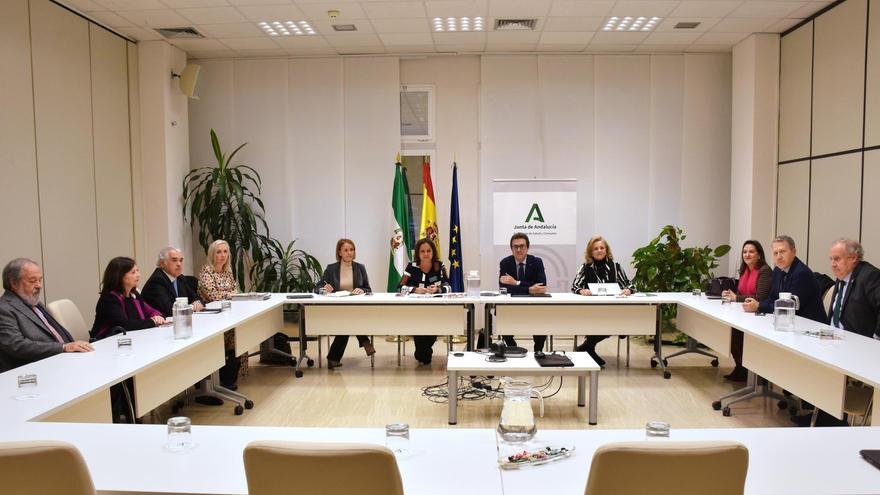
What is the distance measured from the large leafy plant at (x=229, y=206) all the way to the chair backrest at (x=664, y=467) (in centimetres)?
615

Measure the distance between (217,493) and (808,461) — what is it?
1793 mm

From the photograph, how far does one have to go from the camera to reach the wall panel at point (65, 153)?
17.9 ft

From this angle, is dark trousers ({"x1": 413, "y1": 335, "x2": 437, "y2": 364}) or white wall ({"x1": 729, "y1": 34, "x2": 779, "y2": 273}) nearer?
dark trousers ({"x1": 413, "y1": 335, "x2": 437, "y2": 364})

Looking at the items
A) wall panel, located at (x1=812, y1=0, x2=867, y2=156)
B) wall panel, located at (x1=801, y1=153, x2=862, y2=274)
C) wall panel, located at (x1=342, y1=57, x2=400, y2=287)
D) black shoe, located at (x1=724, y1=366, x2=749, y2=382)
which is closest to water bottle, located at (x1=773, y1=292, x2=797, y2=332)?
black shoe, located at (x1=724, y1=366, x2=749, y2=382)

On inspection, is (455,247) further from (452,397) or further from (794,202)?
(794,202)

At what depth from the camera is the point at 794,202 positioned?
650 centimetres

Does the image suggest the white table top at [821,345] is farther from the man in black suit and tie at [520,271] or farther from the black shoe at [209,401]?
the black shoe at [209,401]

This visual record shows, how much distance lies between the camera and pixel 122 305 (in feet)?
13.7

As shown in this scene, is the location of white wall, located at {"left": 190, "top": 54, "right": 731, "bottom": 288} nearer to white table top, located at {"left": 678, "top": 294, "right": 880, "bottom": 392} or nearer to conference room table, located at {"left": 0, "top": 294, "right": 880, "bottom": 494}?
white table top, located at {"left": 678, "top": 294, "right": 880, "bottom": 392}

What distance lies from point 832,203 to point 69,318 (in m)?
6.59

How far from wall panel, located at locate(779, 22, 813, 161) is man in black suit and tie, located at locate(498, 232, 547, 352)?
3.09 metres

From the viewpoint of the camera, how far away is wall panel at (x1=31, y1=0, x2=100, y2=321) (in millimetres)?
5441

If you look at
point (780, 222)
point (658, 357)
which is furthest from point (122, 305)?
point (780, 222)

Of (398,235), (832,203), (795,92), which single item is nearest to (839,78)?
(795,92)
